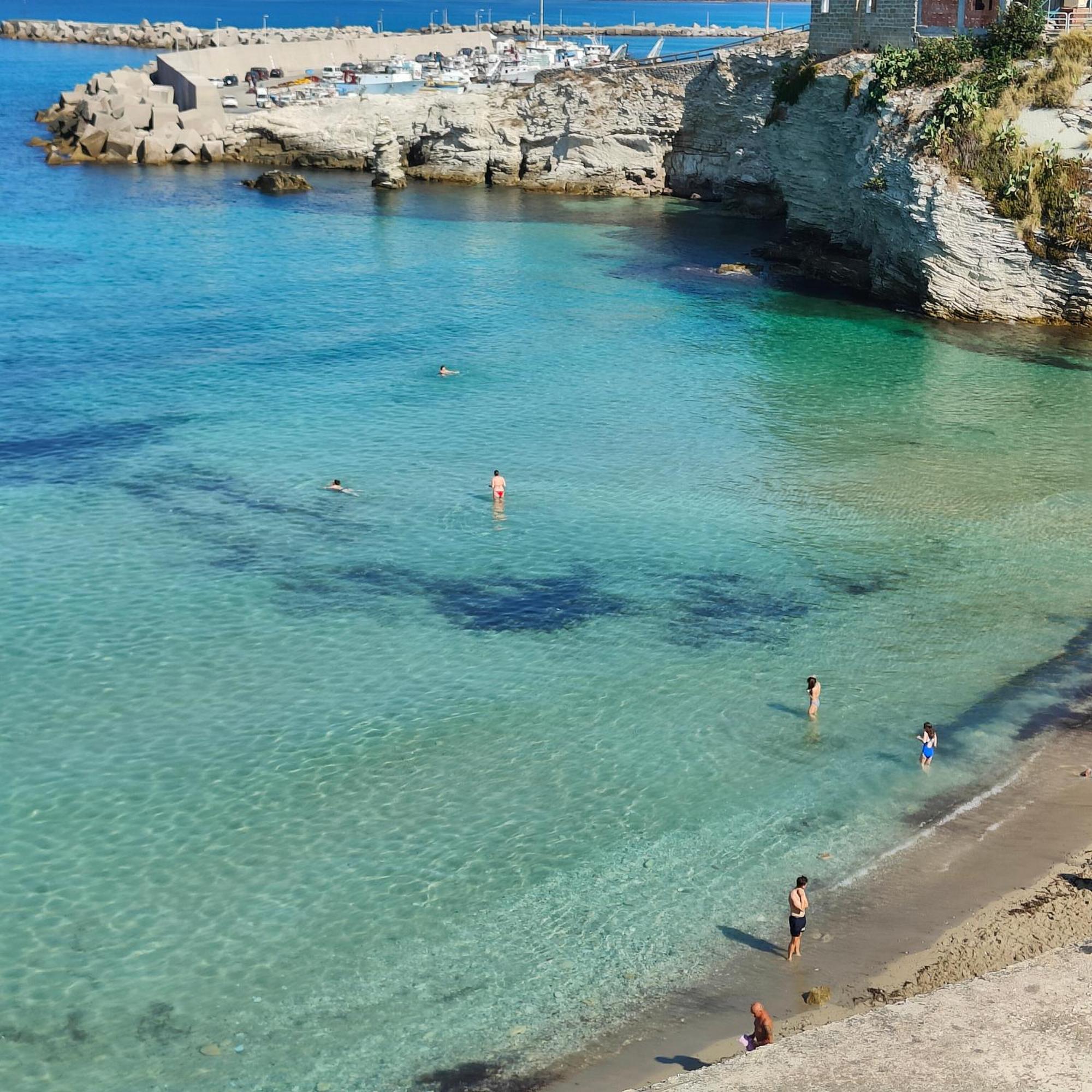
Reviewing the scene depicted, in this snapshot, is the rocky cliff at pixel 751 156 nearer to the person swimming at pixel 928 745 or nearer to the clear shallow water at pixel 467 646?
the clear shallow water at pixel 467 646

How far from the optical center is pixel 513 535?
34.3 metres

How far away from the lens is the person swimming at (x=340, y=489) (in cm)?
3681

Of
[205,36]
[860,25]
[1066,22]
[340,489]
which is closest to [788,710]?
[340,489]

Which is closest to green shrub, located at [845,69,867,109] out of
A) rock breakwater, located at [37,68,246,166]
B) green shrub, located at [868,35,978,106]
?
green shrub, located at [868,35,978,106]

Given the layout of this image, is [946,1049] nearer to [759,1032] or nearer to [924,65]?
[759,1032]

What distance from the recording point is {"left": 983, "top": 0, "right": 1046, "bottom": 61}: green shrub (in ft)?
174

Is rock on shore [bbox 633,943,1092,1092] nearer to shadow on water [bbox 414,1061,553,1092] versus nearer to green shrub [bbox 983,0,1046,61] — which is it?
shadow on water [bbox 414,1061,553,1092]

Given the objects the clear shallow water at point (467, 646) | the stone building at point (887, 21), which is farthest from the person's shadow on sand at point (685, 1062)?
the stone building at point (887, 21)

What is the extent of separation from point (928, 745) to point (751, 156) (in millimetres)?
64279

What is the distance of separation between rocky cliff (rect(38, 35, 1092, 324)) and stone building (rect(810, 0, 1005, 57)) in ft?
6.06

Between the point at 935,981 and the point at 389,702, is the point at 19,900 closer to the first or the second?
the point at 389,702

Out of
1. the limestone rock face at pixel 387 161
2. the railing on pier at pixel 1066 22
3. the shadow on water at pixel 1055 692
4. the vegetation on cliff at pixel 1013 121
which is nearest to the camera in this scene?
the shadow on water at pixel 1055 692

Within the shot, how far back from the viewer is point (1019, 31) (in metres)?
53.3

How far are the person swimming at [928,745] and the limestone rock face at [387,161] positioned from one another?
72539mm
